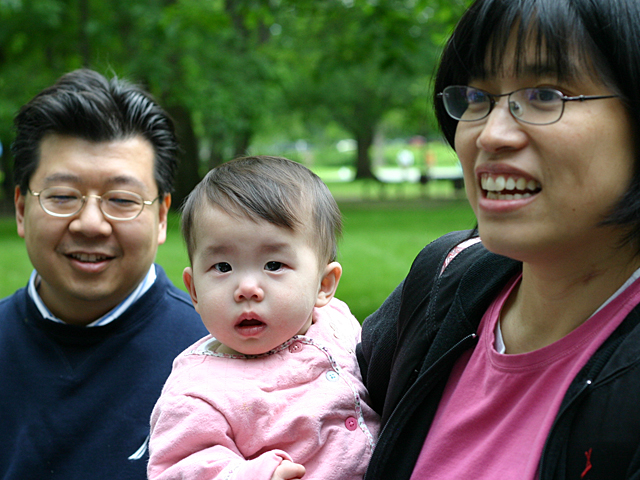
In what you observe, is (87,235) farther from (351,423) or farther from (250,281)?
(351,423)

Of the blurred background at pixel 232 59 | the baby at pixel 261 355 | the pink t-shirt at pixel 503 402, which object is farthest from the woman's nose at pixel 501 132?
the blurred background at pixel 232 59

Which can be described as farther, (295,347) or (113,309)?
(113,309)

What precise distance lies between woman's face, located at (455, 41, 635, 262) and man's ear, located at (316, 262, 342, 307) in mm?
699

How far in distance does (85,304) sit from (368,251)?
1130cm

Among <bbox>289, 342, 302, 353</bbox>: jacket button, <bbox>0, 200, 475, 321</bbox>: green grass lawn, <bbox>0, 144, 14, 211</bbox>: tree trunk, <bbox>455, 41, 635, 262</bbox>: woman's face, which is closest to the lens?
<bbox>455, 41, 635, 262</bbox>: woman's face

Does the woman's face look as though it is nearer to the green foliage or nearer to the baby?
the baby

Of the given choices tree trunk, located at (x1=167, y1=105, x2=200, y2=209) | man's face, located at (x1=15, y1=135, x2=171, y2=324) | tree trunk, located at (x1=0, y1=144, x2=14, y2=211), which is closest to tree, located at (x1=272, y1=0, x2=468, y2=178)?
man's face, located at (x1=15, y1=135, x2=171, y2=324)

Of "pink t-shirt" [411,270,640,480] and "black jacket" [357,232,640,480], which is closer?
"black jacket" [357,232,640,480]

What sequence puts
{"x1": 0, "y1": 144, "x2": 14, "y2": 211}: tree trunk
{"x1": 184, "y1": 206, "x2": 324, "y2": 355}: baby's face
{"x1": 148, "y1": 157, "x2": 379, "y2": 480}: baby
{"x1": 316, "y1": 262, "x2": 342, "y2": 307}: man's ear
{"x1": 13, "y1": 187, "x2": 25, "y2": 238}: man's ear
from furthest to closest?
{"x1": 0, "y1": 144, "x2": 14, "y2": 211}: tree trunk < {"x1": 13, "y1": 187, "x2": 25, "y2": 238}: man's ear < {"x1": 316, "y1": 262, "x2": 342, "y2": 307}: man's ear < {"x1": 184, "y1": 206, "x2": 324, "y2": 355}: baby's face < {"x1": 148, "y1": 157, "x2": 379, "y2": 480}: baby

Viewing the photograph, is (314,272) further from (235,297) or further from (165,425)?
(165,425)

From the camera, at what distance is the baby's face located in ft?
6.95

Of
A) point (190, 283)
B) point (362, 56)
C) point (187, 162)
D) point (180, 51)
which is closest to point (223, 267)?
point (190, 283)

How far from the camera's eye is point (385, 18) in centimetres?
803

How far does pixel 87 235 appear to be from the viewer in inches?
115
